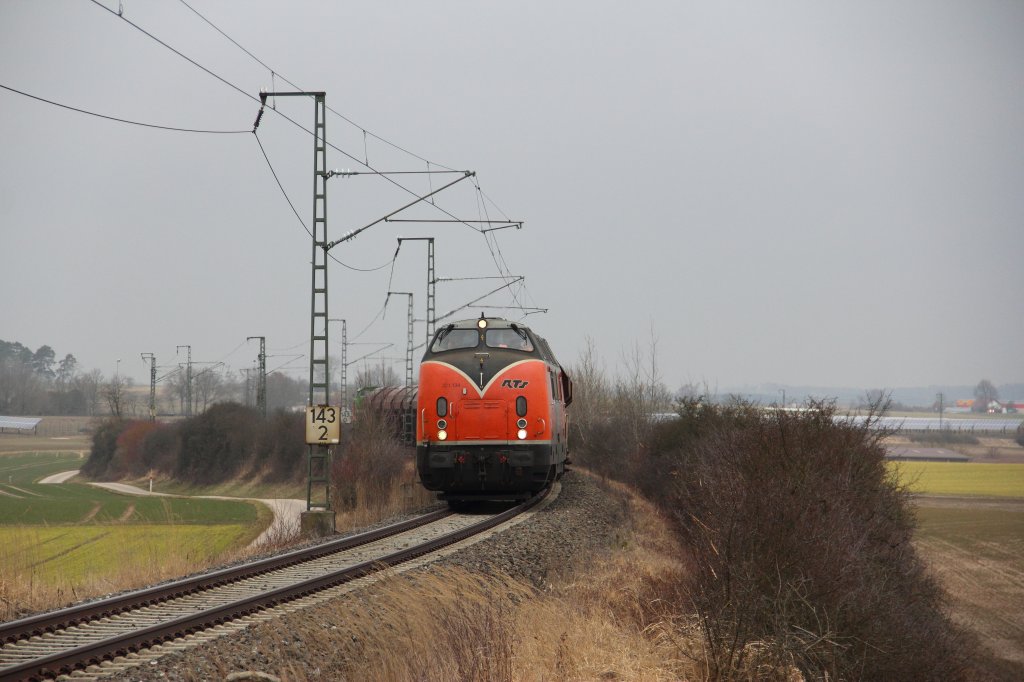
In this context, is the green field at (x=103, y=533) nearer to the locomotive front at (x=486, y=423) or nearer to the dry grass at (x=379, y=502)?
the dry grass at (x=379, y=502)

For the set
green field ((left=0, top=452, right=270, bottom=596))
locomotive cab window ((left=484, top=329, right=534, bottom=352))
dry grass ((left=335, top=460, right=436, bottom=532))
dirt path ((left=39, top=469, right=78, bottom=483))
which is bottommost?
dirt path ((left=39, top=469, right=78, bottom=483))

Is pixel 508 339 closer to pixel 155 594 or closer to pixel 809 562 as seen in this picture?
pixel 809 562

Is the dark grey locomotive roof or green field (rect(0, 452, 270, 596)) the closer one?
green field (rect(0, 452, 270, 596))

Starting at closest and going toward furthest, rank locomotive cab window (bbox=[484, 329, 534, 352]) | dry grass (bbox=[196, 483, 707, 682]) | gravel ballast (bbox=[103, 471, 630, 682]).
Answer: gravel ballast (bbox=[103, 471, 630, 682]) → dry grass (bbox=[196, 483, 707, 682]) → locomotive cab window (bbox=[484, 329, 534, 352])

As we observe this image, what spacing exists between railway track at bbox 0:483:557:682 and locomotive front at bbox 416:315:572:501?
3852mm

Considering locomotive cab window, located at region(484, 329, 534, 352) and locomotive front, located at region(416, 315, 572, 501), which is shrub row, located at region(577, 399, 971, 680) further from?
locomotive cab window, located at region(484, 329, 534, 352)

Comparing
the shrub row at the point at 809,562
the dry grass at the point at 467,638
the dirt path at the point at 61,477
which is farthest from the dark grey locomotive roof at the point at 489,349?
the dirt path at the point at 61,477

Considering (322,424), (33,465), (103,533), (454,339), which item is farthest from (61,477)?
(454,339)

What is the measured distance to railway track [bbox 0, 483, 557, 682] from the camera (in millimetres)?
8070

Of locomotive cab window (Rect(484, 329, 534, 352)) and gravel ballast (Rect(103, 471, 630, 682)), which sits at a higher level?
locomotive cab window (Rect(484, 329, 534, 352))

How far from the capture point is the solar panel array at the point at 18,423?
A: 125 m

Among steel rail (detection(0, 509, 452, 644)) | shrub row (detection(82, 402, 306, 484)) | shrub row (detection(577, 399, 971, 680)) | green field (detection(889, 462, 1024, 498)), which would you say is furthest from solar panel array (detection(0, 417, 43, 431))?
steel rail (detection(0, 509, 452, 644))

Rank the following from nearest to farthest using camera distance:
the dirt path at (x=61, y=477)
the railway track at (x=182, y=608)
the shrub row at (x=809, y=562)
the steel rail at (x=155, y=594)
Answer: the railway track at (x=182, y=608) < the steel rail at (x=155, y=594) < the shrub row at (x=809, y=562) < the dirt path at (x=61, y=477)

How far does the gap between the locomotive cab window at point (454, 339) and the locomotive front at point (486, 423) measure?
55 centimetres
